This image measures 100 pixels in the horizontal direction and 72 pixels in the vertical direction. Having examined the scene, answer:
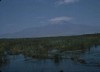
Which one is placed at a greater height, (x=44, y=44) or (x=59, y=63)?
(x=44, y=44)

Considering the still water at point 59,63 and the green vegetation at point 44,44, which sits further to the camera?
the green vegetation at point 44,44

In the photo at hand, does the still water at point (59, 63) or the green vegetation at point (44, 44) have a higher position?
the green vegetation at point (44, 44)

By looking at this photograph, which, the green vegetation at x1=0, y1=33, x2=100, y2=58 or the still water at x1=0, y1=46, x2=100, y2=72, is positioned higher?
the green vegetation at x1=0, y1=33, x2=100, y2=58

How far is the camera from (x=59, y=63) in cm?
977

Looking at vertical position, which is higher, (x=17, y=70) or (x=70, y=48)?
(x=70, y=48)

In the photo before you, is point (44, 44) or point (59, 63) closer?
point (59, 63)

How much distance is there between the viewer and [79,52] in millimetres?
10070

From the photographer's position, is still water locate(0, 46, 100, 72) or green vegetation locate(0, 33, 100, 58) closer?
still water locate(0, 46, 100, 72)

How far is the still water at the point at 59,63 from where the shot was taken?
31.3 ft

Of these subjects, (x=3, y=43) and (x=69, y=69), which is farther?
(x=3, y=43)

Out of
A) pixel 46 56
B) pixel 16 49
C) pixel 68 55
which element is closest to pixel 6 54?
pixel 16 49

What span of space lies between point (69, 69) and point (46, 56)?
0.99 metres

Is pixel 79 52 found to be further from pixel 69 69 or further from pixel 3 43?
pixel 3 43

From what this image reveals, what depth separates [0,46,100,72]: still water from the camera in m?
9.53
